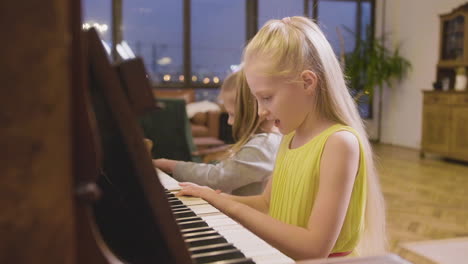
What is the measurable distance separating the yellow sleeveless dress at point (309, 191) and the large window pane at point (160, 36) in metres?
7.67

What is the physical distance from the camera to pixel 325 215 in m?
0.94

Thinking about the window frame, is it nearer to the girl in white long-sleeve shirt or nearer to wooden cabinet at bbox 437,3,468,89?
wooden cabinet at bbox 437,3,468,89

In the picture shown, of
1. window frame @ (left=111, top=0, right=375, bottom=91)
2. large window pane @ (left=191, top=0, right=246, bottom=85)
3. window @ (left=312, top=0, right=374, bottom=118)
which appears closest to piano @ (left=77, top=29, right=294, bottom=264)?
window frame @ (left=111, top=0, right=375, bottom=91)

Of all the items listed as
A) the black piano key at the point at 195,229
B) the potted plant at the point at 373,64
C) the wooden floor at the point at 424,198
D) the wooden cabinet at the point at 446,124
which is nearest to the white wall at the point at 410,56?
the potted plant at the point at 373,64

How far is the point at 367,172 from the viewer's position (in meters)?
1.08

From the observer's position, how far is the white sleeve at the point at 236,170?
1.64m

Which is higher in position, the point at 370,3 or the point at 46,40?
the point at 370,3

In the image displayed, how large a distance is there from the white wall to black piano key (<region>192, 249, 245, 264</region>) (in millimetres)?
7537

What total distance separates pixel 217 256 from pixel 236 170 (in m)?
1.02

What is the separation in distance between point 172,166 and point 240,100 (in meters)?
0.35

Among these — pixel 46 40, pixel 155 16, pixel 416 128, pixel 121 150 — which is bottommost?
pixel 416 128

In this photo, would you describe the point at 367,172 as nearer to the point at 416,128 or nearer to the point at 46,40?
the point at 46,40

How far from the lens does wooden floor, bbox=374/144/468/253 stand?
3.40m

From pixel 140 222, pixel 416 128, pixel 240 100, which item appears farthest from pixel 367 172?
pixel 416 128
